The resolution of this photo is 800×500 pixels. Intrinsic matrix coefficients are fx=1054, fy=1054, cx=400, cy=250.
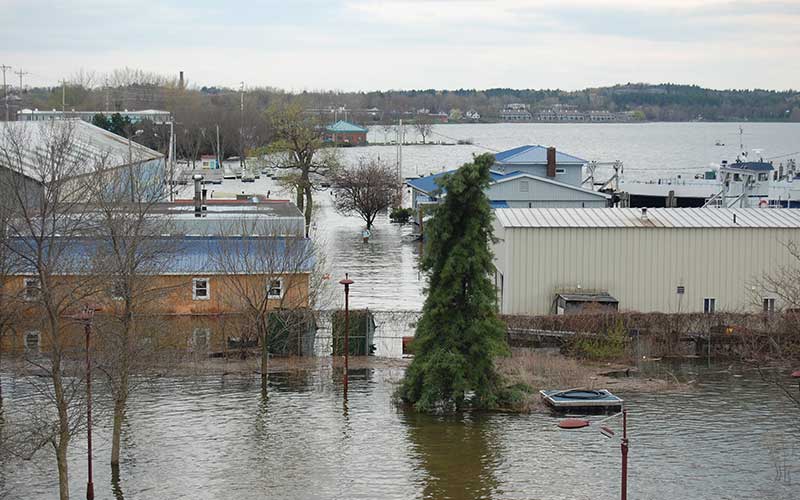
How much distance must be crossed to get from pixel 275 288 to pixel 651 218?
11.6m

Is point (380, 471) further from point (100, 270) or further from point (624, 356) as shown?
point (624, 356)

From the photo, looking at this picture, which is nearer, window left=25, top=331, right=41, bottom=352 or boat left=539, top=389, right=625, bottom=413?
boat left=539, top=389, right=625, bottom=413

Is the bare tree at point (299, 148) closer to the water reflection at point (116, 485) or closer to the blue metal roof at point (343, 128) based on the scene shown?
the water reflection at point (116, 485)

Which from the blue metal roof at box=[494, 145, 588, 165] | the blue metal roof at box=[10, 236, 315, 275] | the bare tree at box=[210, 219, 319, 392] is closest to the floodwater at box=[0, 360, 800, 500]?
the bare tree at box=[210, 219, 319, 392]

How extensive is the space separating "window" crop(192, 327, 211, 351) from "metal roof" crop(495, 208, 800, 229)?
8998 millimetres

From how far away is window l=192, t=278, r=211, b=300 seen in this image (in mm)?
30203

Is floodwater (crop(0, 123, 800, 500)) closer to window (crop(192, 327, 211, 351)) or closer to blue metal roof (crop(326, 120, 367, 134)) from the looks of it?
window (crop(192, 327, 211, 351))

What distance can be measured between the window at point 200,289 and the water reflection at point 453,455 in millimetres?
10002

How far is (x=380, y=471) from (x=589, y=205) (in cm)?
2883

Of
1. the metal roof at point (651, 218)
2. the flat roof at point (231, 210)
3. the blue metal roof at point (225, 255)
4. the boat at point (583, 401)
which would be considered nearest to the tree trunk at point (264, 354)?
the blue metal roof at point (225, 255)

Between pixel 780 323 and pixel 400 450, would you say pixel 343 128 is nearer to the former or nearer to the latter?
pixel 780 323

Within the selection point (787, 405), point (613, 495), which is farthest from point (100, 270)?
point (787, 405)

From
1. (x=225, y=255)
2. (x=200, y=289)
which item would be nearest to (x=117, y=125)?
(x=200, y=289)

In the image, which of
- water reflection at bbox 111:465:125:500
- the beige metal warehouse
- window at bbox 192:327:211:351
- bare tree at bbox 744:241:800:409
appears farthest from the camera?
the beige metal warehouse
